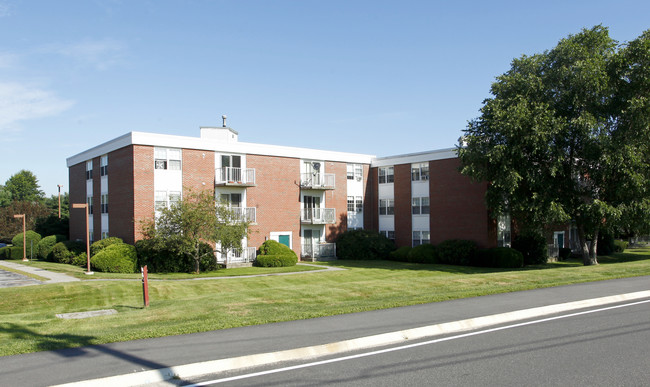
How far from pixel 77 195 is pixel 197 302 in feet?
95.6

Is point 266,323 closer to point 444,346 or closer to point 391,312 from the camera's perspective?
point 391,312

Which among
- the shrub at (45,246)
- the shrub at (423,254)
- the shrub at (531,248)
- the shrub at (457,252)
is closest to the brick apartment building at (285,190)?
the shrub at (457,252)

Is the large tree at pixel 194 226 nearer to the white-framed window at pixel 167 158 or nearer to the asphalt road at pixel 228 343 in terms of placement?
the white-framed window at pixel 167 158

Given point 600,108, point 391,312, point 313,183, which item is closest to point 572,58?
point 600,108

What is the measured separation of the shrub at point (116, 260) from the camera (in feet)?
90.9

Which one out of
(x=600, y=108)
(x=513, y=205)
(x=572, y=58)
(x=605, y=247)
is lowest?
(x=605, y=247)

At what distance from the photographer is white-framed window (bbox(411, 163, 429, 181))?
38144 millimetres

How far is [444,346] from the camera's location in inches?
322

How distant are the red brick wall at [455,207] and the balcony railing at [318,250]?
25.1 ft

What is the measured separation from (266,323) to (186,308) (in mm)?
3114

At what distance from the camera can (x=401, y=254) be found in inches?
1489

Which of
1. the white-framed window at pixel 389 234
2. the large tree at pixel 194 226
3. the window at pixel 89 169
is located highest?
the window at pixel 89 169

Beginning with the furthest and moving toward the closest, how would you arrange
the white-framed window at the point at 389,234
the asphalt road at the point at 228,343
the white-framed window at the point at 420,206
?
the white-framed window at the point at 389,234, the white-framed window at the point at 420,206, the asphalt road at the point at 228,343

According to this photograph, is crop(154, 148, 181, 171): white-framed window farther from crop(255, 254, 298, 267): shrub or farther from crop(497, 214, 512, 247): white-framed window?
crop(497, 214, 512, 247): white-framed window
